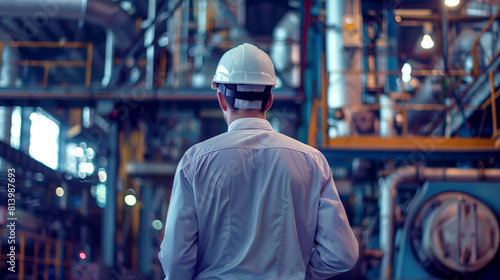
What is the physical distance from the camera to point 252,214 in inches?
74.1

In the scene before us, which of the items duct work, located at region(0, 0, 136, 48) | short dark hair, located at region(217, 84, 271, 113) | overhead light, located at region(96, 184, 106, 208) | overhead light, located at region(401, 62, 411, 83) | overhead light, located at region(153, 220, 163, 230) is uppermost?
duct work, located at region(0, 0, 136, 48)

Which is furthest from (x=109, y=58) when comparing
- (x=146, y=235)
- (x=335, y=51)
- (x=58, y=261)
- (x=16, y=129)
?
(x=58, y=261)

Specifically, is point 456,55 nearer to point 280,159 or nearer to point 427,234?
point 427,234

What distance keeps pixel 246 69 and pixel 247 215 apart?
620mm

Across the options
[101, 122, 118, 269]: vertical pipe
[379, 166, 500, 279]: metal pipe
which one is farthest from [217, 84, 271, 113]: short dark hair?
[101, 122, 118, 269]: vertical pipe

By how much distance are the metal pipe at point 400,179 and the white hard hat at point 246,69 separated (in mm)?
6631

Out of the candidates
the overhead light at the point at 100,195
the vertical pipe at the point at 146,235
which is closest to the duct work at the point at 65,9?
the vertical pipe at the point at 146,235

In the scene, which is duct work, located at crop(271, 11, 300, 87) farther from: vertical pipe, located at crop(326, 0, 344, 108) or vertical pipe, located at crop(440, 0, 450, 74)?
vertical pipe, located at crop(440, 0, 450, 74)

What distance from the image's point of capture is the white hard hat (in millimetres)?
2061

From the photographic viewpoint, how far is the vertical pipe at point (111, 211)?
8688 mm

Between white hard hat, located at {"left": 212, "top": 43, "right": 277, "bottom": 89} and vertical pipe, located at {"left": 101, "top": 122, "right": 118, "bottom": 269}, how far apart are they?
7272 mm

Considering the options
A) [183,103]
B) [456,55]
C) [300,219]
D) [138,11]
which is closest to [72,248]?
[138,11]

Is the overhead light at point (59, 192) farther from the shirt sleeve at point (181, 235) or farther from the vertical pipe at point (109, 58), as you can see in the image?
the shirt sleeve at point (181, 235)

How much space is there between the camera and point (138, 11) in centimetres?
1354
